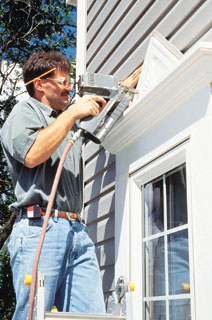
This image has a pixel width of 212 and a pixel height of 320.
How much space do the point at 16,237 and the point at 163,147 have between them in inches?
33.2

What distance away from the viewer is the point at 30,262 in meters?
2.13

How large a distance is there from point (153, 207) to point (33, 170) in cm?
71

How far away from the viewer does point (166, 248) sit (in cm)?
240

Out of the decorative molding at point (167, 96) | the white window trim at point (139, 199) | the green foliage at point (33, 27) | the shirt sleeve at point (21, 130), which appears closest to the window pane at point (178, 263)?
the white window trim at point (139, 199)

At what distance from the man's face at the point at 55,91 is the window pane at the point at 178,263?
96cm

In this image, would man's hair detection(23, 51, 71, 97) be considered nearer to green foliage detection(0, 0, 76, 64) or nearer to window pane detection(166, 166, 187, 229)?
window pane detection(166, 166, 187, 229)

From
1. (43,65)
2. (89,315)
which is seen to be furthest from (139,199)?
(89,315)

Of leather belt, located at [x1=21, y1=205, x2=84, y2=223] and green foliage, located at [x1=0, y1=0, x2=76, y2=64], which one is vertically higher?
green foliage, located at [x1=0, y1=0, x2=76, y2=64]

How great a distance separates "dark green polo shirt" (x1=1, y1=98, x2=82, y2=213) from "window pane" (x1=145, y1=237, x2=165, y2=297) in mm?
470

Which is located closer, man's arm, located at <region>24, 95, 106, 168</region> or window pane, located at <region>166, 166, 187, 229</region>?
man's arm, located at <region>24, 95, 106, 168</region>

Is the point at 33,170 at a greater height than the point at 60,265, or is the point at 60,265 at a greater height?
the point at 33,170

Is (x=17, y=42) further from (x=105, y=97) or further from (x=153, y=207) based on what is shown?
(x=153, y=207)

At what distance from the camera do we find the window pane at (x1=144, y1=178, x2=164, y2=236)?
2.54 metres

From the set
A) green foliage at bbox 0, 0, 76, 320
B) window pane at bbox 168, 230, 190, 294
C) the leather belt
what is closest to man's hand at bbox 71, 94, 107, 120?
the leather belt
